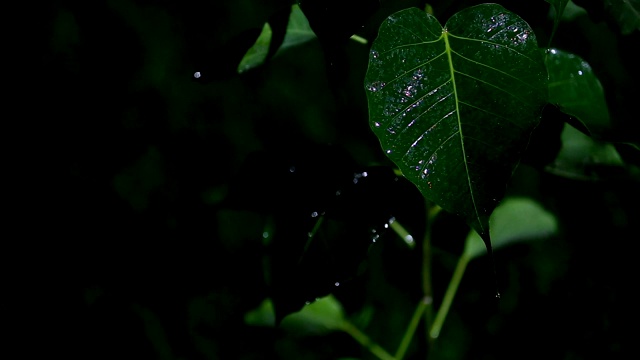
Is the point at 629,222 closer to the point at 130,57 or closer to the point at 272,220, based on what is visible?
the point at 272,220

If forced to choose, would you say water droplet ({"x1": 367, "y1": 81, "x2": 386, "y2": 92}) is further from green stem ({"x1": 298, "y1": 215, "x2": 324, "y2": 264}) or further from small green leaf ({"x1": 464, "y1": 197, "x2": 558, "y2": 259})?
small green leaf ({"x1": 464, "y1": 197, "x2": 558, "y2": 259})

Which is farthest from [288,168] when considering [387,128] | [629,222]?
[629,222]

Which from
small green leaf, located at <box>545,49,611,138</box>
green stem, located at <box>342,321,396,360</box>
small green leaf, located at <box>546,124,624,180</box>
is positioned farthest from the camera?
green stem, located at <box>342,321,396,360</box>

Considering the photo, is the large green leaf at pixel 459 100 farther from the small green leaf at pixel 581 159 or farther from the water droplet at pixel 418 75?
the small green leaf at pixel 581 159

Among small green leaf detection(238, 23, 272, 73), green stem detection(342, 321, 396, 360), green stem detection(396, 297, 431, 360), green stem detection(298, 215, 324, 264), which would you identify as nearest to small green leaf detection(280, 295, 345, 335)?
green stem detection(342, 321, 396, 360)

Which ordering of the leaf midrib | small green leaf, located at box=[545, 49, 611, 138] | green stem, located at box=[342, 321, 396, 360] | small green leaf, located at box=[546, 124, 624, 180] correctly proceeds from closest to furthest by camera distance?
the leaf midrib < small green leaf, located at box=[545, 49, 611, 138] < small green leaf, located at box=[546, 124, 624, 180] < green stem, located at box=[342, 321, 396, 360]

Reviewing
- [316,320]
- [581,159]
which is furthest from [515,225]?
[316,320]
